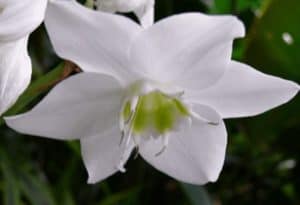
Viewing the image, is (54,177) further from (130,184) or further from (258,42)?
(258,42)

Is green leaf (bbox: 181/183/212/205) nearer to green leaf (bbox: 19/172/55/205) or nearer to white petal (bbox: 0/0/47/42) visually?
green leaf (bbox: 19/172/55/205)

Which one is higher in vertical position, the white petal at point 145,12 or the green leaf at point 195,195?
the white petal at point 145,12

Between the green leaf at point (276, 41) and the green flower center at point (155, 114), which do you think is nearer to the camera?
the green flower center at point (155, 114)

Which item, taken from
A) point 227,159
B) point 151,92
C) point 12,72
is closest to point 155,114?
point 151,92

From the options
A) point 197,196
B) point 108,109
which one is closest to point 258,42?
point 197,196

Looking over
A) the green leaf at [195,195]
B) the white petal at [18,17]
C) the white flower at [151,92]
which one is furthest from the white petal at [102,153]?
the green leaf at [195,195]

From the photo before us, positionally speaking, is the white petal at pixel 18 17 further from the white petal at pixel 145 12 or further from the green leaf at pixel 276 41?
the green leaf at pixel 276 41
